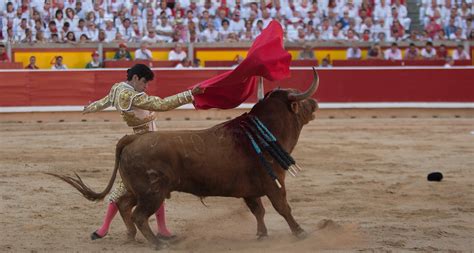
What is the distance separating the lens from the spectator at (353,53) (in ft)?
59.1

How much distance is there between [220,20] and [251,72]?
39.4ft

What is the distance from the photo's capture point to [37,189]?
8422 mm

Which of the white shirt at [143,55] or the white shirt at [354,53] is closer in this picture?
the white shirt at [143,55]

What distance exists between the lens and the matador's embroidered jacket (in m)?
→ 5.98

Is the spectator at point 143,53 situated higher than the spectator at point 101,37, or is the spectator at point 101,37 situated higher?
the spectator at point 101,37

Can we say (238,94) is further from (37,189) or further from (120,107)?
(37,189)

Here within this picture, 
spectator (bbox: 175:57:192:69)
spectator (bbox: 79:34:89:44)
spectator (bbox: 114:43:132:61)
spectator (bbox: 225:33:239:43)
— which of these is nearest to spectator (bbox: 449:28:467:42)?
spectator (bbox: 225:33:239:43)

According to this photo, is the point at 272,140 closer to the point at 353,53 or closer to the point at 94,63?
the point at 94,63

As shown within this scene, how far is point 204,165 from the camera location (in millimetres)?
6055

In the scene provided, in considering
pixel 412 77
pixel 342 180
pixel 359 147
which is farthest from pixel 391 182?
pixel 412 77

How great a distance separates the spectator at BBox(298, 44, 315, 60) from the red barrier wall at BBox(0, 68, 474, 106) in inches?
35.3

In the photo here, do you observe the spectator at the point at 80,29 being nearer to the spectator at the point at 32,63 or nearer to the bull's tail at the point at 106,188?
the spectator at the point at 32,63

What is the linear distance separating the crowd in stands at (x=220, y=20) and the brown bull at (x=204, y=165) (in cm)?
1118

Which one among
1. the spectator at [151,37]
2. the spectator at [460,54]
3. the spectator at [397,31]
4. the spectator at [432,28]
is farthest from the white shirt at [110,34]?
the spectator at [460,54]
